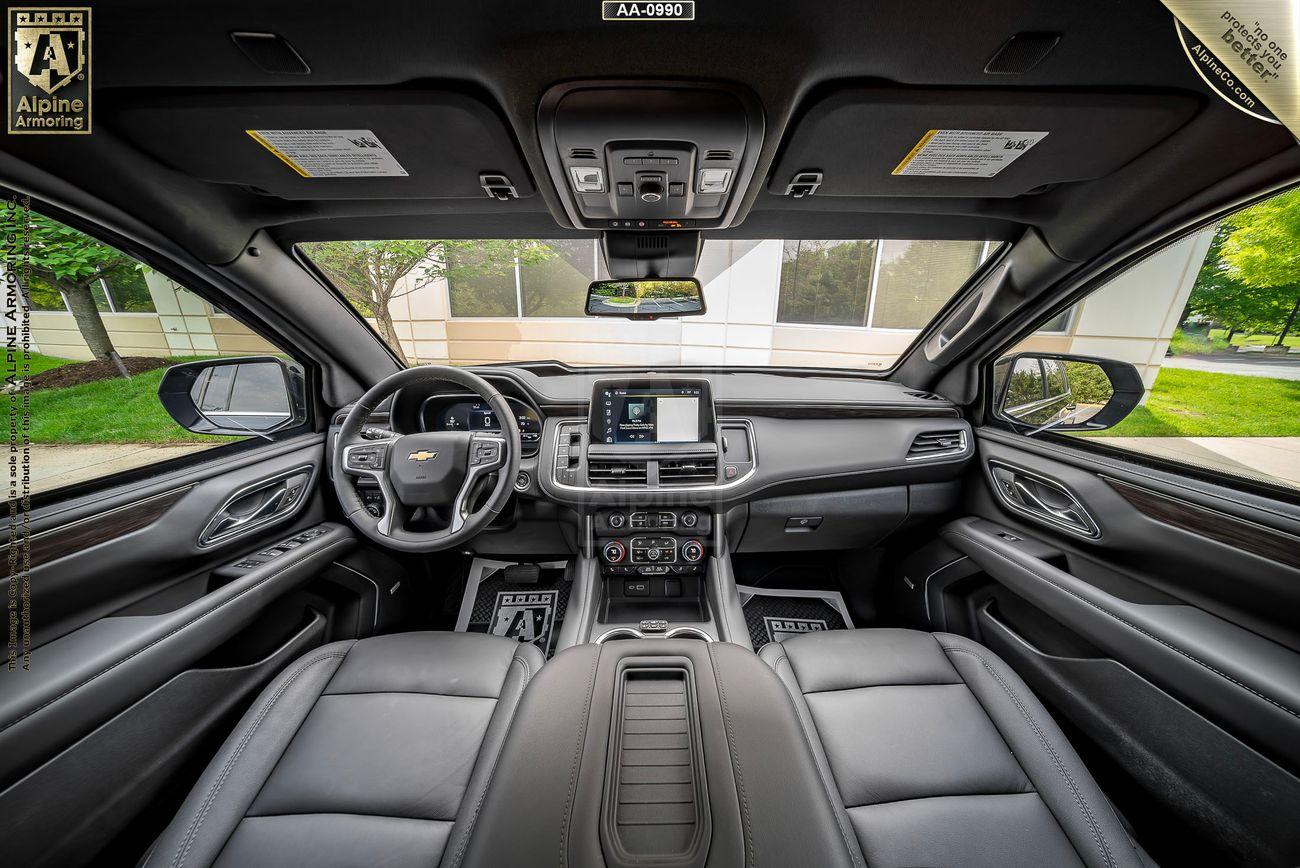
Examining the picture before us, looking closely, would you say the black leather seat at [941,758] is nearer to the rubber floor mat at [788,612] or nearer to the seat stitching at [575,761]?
the seat stitching at [575,761]

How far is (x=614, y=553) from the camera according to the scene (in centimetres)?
231

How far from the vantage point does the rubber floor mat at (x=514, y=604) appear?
8.20ft

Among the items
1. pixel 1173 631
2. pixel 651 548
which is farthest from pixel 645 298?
pixel 1173 631

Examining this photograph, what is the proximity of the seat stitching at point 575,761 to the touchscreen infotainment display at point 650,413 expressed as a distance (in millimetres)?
1090

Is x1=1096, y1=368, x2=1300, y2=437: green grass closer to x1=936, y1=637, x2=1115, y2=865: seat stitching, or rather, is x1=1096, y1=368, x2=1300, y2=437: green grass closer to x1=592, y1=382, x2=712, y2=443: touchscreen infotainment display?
x1=936, y1=637, x2=1115, y2=865: seat stitching

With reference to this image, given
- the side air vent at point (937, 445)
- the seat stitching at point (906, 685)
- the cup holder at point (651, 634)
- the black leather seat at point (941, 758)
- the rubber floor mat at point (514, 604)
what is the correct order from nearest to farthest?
the black leather seat at point (941, 758), the seat stitching at point (906, 685), the cup holder at point (651, 634), the side air vent at point (937, 445), the rubber floor mat at point (514, 604)

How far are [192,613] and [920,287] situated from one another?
209 inches

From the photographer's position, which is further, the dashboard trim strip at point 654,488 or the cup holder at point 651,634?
the dashboard trim strip at point 654,488

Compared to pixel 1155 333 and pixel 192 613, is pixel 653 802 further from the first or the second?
pixel 1155 333

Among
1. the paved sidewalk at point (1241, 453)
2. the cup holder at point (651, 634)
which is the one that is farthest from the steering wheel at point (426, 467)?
the paved sidewalk at point (1241, 453)

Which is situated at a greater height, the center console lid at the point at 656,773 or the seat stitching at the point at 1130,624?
the seat stitching at the point at 1130,624

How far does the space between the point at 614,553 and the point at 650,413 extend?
0.75 metres

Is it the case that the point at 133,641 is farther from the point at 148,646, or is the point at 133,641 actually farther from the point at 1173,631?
the point at 1173,631

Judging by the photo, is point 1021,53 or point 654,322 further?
point 654,322
